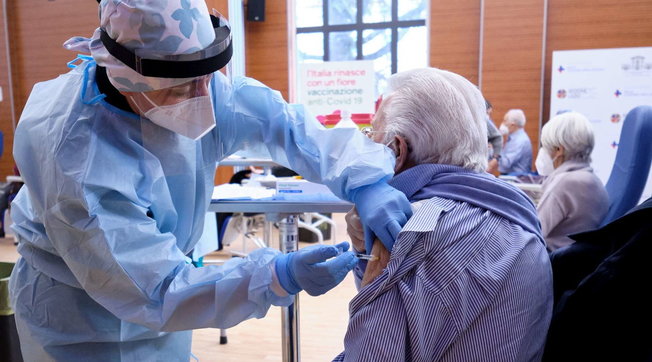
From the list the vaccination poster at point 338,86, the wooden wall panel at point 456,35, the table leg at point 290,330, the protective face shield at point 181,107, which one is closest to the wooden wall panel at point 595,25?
the wooden wall panel at point 456,35

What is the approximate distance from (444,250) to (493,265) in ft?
0.30

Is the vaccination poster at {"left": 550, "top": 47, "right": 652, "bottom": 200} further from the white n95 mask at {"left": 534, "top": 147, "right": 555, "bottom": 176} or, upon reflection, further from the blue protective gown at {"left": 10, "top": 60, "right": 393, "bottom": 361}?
the blue protective gown at {"left": 10, "top": 60, "right": 393, "bottom": 361}

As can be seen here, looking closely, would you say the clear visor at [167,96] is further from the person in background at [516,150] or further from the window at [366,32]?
the window at [366,32]

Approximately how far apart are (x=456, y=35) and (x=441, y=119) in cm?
639

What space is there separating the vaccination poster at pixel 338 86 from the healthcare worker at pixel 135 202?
15.2 feet

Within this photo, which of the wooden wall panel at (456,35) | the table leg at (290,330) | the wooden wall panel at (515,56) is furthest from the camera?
the wooden wall panel at (456,35)

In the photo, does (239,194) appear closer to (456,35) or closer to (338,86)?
A: (338,86)

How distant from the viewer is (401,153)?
1104 mm

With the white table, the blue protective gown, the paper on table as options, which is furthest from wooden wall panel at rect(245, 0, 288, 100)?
the blue protective gown

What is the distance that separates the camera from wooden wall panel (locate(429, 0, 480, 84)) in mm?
6879

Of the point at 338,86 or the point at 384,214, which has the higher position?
the point at 338,86

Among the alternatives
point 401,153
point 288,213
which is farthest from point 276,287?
point 288,213

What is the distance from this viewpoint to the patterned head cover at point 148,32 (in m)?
0.95

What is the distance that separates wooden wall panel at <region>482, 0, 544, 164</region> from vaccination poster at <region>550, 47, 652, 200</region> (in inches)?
22.6
